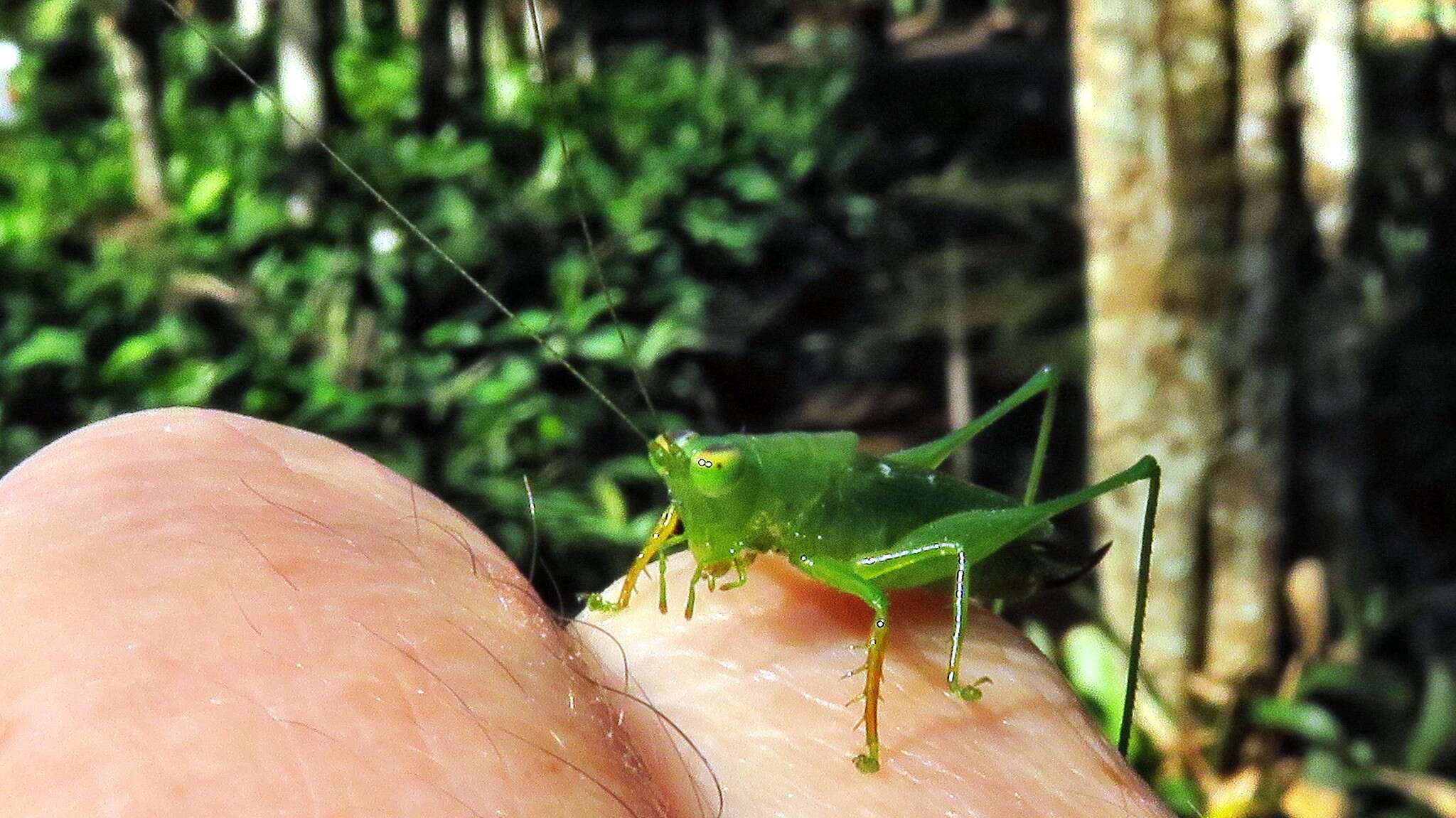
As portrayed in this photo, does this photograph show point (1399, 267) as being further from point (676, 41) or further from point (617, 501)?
point (676, 41)

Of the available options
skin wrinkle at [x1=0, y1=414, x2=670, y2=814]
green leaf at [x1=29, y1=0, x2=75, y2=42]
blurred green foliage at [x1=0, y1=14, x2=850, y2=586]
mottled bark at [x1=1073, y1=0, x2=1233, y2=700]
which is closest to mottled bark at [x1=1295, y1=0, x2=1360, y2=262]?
mottled bark at [x1=1073, y1=0, x2=1233, y2=700]

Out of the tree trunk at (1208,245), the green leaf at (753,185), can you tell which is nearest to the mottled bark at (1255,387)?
the tree trunk at (1208,245)

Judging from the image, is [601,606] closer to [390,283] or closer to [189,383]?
[189,383]

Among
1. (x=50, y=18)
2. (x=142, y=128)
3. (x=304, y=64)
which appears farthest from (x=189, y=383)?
(x=50, y=18)

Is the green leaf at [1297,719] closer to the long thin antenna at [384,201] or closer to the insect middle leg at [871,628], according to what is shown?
the insect middle leg at [871,628]

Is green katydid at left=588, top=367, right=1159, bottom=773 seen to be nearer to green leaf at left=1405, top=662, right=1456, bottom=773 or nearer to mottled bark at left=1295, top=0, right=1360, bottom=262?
mottled bark at left=1295, top=0, right=1360, bottom=262

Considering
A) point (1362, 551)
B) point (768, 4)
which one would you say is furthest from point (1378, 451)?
point (768, 4)
